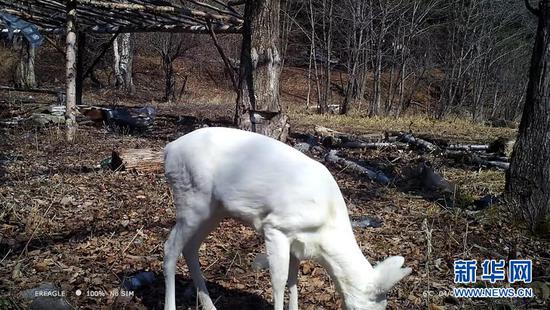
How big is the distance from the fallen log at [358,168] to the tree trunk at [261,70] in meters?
1.23

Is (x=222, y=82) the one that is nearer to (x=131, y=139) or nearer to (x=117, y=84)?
(x=117, y=84)

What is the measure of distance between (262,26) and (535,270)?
517cm

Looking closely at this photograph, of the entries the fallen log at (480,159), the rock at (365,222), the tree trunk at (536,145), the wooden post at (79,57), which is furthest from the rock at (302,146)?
the wooden post at (79,57)

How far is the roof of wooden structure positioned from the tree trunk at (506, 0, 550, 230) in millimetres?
5557

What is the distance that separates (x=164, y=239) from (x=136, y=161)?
2560 millimetres

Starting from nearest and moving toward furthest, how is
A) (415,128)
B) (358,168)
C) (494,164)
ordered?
(358,168)
(494,164)
(415,128)

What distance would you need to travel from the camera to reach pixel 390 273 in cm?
303

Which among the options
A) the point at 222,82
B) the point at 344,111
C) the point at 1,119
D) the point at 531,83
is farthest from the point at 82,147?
the point at 222,82

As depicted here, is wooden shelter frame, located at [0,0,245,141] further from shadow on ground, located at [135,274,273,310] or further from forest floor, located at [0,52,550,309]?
shadow on ground, located at [135,274,273,310]

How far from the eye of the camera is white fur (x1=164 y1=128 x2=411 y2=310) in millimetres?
3041

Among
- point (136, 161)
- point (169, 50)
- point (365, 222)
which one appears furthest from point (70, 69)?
point (169, 50)

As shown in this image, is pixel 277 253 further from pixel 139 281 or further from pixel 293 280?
pixel 139 281

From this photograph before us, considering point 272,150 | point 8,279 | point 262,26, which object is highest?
point 262,26

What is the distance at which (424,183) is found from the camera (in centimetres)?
719
